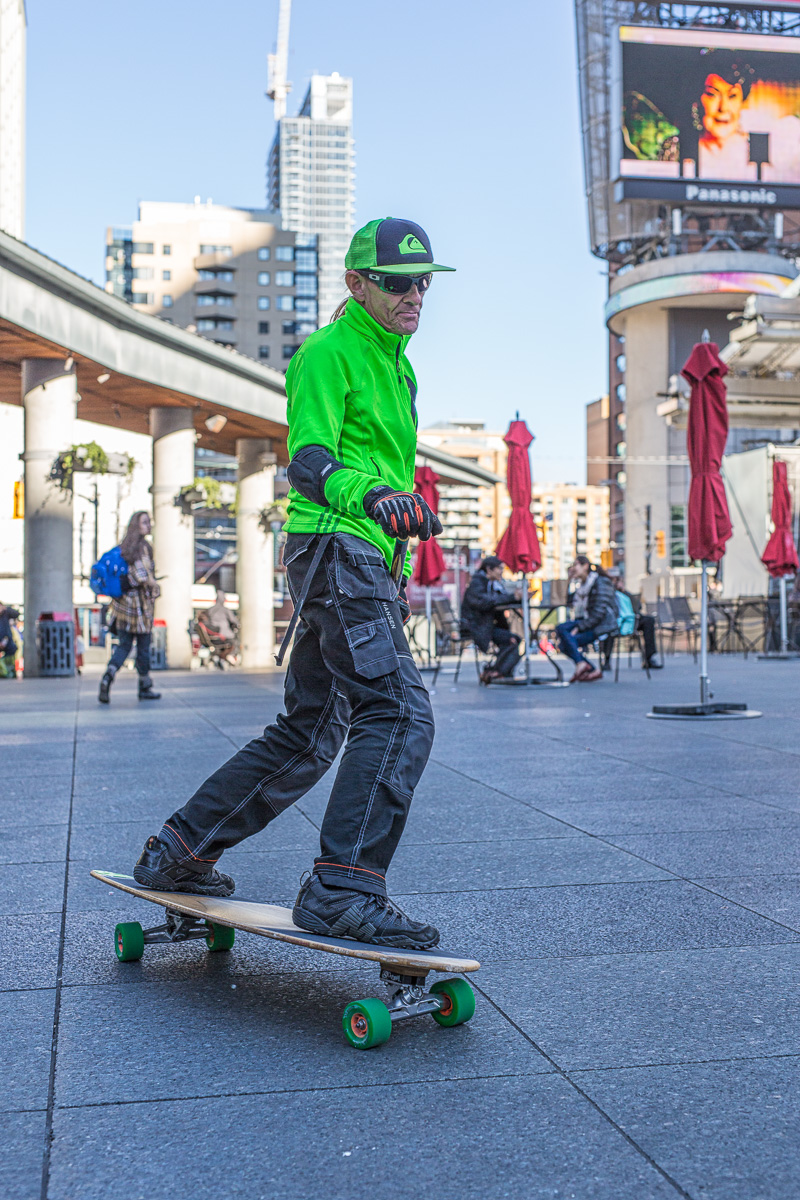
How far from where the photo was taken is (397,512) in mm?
2957

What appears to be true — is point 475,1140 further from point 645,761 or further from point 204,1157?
point 645,761

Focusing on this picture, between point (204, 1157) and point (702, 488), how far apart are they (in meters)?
9.29

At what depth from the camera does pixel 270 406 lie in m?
25.5

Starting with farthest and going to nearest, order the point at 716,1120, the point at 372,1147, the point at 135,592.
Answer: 1. the point at 135,592
2. the point at 716,1120
3. the point at 372,1147

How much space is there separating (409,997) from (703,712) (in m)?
8.24

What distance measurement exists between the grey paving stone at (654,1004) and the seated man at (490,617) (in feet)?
39.3

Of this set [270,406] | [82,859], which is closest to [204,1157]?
[82,859]

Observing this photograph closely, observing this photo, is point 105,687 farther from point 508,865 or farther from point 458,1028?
point 458,1028

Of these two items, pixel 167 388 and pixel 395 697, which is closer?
pixel 395 697

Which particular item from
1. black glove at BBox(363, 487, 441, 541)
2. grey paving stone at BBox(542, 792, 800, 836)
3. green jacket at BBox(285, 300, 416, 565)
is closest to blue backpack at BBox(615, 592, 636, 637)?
grey paving stone at BBox(542, 792, 800, 836)

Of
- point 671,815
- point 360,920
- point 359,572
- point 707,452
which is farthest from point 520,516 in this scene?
point 360,920

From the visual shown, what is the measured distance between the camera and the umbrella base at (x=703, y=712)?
1066cm

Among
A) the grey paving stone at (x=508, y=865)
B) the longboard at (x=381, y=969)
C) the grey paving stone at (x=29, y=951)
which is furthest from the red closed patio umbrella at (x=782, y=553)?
the longboard at (x=381, y=969)

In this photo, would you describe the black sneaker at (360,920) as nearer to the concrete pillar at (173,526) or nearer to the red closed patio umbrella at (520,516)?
the red closed patio umbrella at (520,516)
